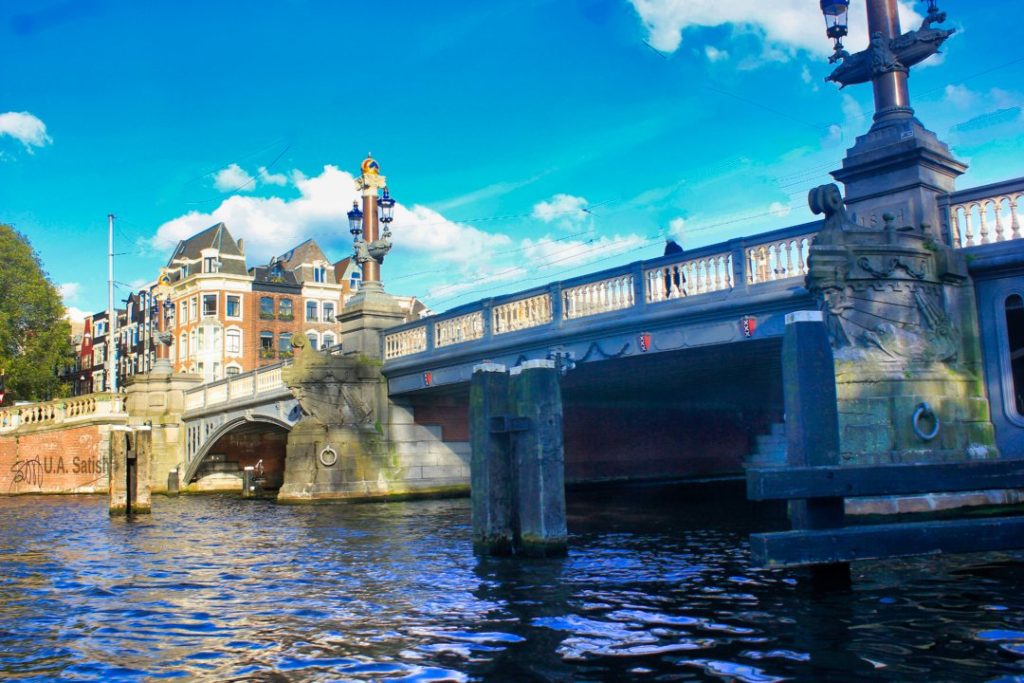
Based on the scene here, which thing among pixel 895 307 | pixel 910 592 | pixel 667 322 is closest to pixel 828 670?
pixel 910 592

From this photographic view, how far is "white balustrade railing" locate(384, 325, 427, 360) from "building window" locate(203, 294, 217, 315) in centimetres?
4685

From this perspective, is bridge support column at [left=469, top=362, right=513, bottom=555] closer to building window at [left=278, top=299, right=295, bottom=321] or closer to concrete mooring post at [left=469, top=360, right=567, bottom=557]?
concrete mooring post at [left=469, top=360, right=567, bottom=557]

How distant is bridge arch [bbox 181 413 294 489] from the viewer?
35000 mm

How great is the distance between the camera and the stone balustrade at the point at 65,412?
39.9m

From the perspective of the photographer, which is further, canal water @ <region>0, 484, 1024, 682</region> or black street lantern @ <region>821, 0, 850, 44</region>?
black street lantern @ <region>821, 0, 850, 44</region>

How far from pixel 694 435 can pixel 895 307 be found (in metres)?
23.6

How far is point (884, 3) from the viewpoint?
13977 mm

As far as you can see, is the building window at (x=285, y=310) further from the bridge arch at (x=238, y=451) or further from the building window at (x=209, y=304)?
the bridge arch at (x=238, y=451)

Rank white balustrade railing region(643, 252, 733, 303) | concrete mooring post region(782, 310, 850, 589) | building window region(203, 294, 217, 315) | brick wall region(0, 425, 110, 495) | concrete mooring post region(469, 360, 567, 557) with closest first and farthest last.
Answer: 1. concrete mooring post region(782, 310, 850, 589)
2. concrete mooring post region(469, 360, 567, 557)
3. white balustrade railing region(643, 252, 733, 303)
4. brick wall region(0, 425, 110, 495)
5. building window region(203, 294, 217, 315)

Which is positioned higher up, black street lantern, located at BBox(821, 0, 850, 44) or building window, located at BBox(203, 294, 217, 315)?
building window, located at BBox(203, 294, 217, 315)

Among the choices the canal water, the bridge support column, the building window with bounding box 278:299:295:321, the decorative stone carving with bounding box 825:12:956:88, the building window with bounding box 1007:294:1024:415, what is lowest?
the canal water

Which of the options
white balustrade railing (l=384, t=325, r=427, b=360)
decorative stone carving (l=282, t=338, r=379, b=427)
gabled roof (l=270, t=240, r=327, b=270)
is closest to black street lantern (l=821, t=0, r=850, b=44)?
white balustrade railing (l=384, t=325, r=427, b=360)

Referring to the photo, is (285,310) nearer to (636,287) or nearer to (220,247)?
(220,247)

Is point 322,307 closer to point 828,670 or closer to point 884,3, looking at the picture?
point 884,3
